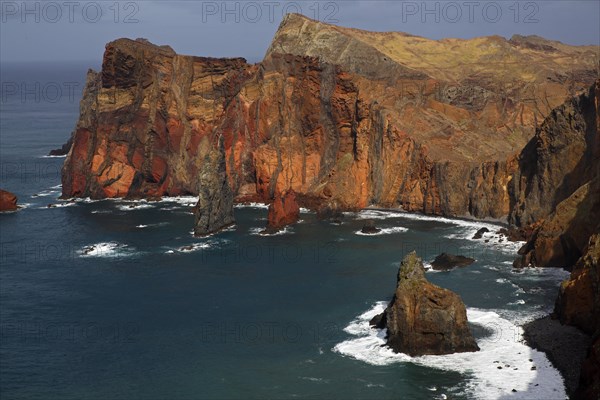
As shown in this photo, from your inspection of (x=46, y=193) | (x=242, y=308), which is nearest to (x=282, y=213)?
(x=242, y=308)

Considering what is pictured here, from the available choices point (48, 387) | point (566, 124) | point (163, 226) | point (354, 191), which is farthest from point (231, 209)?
point (48, 387)

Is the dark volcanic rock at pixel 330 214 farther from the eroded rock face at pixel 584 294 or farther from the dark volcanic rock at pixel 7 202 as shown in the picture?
the eroded rock face at pixel 584 294

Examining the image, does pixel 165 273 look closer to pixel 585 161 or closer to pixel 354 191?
pixel 354 191

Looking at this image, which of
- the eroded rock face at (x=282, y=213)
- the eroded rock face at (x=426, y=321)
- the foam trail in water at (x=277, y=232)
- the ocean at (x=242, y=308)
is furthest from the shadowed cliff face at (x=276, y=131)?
the eroded rock face at (x=426, y=321)

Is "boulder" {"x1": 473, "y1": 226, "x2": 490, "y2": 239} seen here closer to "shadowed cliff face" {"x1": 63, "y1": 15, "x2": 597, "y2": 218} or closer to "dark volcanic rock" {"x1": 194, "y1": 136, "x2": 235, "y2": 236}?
"shadowed cliff face" {"x1": 63, "y1": 15, "x2": 597, "y2": 218}

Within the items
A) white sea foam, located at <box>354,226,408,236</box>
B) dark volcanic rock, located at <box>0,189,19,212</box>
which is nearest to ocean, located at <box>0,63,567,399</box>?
white sea foam, located at <box>354,226,408,236</box>
